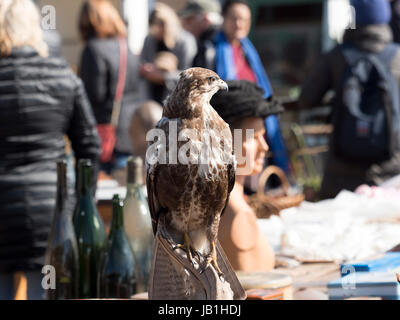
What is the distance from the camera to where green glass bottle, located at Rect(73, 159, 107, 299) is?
234cm

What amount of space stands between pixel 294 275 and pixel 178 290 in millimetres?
916

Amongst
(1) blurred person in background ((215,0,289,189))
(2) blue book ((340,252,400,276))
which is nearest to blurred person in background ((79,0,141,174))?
(1) blurred person in background ((215,0,289,189))

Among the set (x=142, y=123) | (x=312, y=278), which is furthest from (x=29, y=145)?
(x=312, y=278)

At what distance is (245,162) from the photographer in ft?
6.90

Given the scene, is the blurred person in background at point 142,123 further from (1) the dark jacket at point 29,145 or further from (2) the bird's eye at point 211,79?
(2) the bird's eye at point 211,79

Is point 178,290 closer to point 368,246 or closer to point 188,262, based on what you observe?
point 188,262

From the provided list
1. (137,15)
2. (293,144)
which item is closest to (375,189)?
(293,144)

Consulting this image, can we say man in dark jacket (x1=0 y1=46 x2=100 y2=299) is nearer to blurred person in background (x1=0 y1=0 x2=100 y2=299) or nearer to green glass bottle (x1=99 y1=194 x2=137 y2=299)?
blurred person in background (x1=0 y1=0 x2=100 y2=299)

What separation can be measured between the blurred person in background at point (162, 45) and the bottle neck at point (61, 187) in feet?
10.5

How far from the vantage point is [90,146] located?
333 cm

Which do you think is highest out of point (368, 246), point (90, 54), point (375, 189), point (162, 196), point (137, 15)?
point (137, 15)

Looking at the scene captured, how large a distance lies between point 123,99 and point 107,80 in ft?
0.63

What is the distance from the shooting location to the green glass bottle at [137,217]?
2.37 meters

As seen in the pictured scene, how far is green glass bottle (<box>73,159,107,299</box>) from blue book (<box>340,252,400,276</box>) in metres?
0.82
